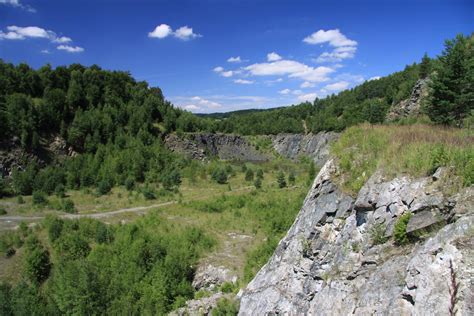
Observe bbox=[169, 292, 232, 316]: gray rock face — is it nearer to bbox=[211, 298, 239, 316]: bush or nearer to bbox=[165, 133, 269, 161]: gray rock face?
bbox=[211, 298, 239, 316]: bush

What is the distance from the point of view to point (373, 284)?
306 inches

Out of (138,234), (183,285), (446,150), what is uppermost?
(446,150)

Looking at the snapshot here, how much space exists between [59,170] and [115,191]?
11.2 meters

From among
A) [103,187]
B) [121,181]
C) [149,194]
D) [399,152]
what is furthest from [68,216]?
[399,152]

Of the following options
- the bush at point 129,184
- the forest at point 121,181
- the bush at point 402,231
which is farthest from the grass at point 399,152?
the bush at point 129,184

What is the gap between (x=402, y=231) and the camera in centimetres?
803

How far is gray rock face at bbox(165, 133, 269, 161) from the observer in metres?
70.7

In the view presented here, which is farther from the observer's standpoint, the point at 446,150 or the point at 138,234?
the point at 138,234

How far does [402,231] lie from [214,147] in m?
76.2

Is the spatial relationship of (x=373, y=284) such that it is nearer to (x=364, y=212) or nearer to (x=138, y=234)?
(x=364, y=212)

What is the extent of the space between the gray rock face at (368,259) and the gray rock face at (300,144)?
237 feet

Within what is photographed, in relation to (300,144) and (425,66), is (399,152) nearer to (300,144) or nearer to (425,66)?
(425,66)

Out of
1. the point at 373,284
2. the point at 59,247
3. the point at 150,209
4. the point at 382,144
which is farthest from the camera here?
the point at 150,209

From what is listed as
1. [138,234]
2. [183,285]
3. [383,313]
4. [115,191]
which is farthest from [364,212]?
[115,191]
